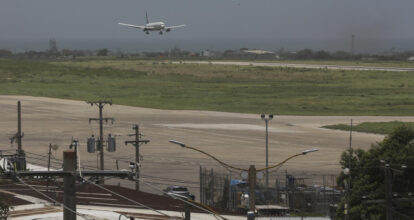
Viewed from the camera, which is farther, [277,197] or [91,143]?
[91,143]

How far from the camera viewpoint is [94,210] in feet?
151

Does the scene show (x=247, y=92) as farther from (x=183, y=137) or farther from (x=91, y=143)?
(x=91, y=143)

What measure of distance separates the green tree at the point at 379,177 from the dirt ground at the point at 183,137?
1515cm

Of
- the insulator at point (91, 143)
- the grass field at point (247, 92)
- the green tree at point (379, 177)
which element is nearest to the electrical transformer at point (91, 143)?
the insulator at point (91, 143)

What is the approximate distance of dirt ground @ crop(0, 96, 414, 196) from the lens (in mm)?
73000

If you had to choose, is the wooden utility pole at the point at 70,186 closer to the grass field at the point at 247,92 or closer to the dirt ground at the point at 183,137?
the dirt ground at the point at 183,137

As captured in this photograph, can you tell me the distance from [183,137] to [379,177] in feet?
148

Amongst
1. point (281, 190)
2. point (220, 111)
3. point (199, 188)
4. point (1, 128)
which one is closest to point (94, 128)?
point (1, 128)

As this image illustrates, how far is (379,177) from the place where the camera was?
1900 inches

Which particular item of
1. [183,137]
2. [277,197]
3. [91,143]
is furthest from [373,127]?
[277,197]

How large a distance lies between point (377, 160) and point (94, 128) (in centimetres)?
5447

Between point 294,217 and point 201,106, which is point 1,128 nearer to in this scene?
point 201,106

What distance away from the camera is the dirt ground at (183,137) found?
73.0 meters

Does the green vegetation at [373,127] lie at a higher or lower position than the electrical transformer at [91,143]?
lower
